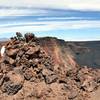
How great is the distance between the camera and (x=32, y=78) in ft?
161

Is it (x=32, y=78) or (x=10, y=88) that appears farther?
(x=32, y=78)

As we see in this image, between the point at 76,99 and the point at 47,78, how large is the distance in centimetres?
469

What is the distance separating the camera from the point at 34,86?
4847cm

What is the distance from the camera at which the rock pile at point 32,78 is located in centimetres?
4803

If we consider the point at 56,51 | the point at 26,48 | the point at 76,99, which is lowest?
the point at 56,51

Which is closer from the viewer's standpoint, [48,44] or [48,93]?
[48,93]

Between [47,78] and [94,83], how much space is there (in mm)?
7542

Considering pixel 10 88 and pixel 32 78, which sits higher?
pixel 32 78

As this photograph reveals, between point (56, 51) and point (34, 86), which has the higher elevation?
point (34, 86)

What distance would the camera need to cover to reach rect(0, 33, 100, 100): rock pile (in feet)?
158

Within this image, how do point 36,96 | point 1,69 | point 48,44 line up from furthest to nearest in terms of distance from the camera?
point 48,44 → point 1,69 → point 36,96

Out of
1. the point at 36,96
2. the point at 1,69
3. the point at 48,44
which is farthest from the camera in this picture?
the point at 48,44

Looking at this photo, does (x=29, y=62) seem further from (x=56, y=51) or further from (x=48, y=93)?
(x=56, y=51)

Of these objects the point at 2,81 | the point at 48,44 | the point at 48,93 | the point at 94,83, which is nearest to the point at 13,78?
the point at 2,81
